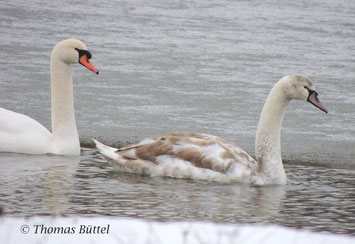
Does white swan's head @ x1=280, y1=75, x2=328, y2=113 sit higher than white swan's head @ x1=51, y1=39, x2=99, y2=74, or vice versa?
white swan's head @ x1=51, y1=39, x2=99, y2=74

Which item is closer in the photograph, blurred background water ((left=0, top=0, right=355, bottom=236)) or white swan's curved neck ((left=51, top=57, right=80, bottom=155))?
blurred background water ((left=0, top=0, right=355, bottom=236))

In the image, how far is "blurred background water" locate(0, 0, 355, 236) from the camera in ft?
19.3

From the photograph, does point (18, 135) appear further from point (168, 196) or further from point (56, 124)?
point (168, 196)

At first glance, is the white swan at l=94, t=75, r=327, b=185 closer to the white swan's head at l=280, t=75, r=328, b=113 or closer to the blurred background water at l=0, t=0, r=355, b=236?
the white swan's head at l=280, t=75, r=328, b=113

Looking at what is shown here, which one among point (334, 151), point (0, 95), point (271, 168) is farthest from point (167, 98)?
point (271, 168)

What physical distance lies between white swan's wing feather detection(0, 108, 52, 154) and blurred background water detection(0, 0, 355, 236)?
172mm

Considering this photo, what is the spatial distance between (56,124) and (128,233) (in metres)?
3.79

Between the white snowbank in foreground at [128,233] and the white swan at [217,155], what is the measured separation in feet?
6.43

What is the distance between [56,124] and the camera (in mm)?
7812

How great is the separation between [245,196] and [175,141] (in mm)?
939

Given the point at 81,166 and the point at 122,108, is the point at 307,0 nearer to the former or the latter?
the point at 122,108

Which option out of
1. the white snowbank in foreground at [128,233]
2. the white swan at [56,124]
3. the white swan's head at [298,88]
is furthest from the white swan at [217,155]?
the white snowbank in foreground at [128,233]

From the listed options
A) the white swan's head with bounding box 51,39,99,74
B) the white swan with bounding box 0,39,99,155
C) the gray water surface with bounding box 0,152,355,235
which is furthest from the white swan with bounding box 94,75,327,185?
the white swan's head with bounding box 51,39,99,74

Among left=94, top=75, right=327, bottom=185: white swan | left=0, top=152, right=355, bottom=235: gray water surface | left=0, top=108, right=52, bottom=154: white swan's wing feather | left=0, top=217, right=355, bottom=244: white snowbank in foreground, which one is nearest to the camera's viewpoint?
A: left=0, top=217, right=355, bottom=244: white snowbank in foreground
